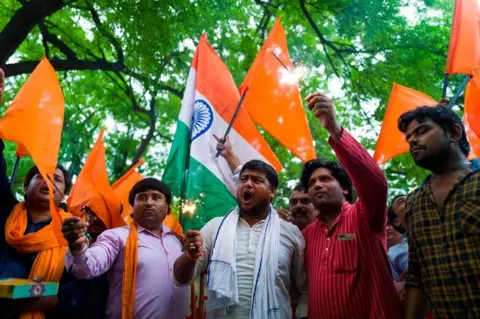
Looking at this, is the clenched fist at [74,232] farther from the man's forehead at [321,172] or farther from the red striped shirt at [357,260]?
the man's forehead at [321,172]

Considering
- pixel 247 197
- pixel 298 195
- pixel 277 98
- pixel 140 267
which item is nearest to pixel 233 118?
pixel 277 98

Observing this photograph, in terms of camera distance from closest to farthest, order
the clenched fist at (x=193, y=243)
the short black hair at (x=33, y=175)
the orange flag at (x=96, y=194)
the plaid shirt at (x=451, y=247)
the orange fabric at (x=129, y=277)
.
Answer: the plaid shirt at (x=451, y=247)
the clenched fist at (x=193, y=243)
the orange fabric at (x=129, y=277)
the short black hair at (x=33, y=175)
the orange flag at (x=96, y=194)

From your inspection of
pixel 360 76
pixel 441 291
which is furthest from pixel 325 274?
pixel 360 76

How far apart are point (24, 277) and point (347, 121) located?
8.61 meters

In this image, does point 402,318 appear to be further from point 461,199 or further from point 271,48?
point 271,48

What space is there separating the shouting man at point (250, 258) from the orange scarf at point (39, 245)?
86cm

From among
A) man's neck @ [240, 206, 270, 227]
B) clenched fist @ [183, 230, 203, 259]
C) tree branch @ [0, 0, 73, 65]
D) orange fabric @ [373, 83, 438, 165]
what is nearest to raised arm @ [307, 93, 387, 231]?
man's neck @ [240, 206, 270, 227]

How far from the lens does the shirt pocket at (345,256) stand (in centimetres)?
235

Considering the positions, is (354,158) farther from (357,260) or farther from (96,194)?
(96,194)

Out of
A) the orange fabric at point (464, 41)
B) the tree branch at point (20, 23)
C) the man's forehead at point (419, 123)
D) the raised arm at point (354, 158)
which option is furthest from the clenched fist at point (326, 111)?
the tree branch at point (20, 23)

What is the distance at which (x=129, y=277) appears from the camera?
2674 mm

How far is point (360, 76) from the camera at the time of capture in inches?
263

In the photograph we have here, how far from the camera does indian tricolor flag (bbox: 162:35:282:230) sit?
3.39 metres

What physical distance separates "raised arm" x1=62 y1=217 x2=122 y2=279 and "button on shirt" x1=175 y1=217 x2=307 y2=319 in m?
0.58
